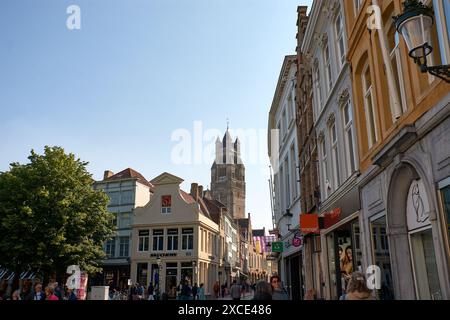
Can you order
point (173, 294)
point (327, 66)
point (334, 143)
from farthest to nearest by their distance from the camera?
1. point (173, 294)
2. point (327, 66)
3. point (334, 143)

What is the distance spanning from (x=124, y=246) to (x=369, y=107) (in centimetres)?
3529

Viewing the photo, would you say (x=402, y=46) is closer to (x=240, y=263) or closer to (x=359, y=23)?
(x=359, y=23)

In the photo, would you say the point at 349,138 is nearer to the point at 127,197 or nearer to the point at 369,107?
the point at 369,107

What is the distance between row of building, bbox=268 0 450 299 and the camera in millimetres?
6812

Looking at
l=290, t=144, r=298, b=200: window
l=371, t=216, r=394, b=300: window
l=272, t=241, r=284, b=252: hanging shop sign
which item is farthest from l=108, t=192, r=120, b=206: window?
l=371, t=216, r=394, b=300: window

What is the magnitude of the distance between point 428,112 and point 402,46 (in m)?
2.11

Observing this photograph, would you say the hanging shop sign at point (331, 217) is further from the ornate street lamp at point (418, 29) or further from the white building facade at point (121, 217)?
the white building facade at point (121, 217)

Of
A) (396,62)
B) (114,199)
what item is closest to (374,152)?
(396,62)

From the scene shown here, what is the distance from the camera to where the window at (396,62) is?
851 centimetres

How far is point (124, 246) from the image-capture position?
1642 inches

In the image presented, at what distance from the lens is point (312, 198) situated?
61.7 ft

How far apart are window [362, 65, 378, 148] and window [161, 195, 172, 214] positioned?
31.5 metres
